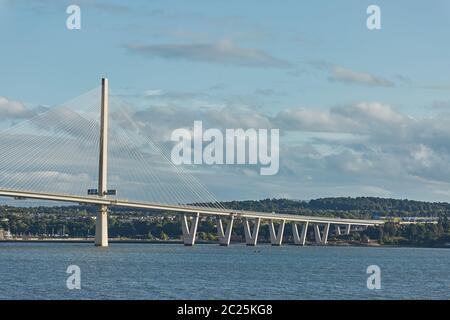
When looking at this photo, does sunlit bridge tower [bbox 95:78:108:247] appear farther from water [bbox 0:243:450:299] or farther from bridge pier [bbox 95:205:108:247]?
water [bbox 0:243:450:299]

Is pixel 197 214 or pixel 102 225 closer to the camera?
pixel 102 225

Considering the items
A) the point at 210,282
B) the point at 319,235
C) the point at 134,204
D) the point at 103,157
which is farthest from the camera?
the point at 319,235

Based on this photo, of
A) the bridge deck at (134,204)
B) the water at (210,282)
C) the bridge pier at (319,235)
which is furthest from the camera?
the bridge pier at (319,235)

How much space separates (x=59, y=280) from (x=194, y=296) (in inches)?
472

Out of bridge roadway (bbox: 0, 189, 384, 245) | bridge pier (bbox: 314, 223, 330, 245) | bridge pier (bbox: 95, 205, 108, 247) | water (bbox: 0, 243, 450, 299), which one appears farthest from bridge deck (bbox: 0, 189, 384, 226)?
water (bbox: 0, 243, 450, 299)

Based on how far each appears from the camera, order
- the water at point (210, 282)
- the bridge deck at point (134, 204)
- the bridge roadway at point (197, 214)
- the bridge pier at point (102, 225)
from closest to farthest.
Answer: the water at point (210, 282) < the bridge deck at point (134, 204) < the bridge roadway at point (197, 214) < the bridge pier at point (102, 225)

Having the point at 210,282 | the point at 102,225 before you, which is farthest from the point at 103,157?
the point at 210,282

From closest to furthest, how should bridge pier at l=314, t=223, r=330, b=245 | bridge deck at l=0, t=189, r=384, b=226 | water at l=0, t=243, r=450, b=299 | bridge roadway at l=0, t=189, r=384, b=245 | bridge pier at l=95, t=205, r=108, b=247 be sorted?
water at l=0, t=243, r=450, b=299, bridge deck at l=0, t=189, r=384, b=226, bridge roadway at l=0, t=189, r=384, b=245, bridge pier at l=95, t=205, r=108, b=247, bridge pier at l=314, t=223, r=330, b=245

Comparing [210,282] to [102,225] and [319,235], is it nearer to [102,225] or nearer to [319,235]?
[102,225]

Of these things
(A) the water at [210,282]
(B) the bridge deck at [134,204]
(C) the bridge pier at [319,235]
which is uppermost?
(B) the bridge deck at [134,204]

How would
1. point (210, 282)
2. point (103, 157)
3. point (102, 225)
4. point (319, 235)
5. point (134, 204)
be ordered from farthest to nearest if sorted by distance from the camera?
point (319, 235) → point (134, 204) → point (102, 225) → point (103, 157) → point (210, 282)

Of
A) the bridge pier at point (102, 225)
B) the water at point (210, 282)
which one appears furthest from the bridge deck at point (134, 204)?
the water at point (210, 282)

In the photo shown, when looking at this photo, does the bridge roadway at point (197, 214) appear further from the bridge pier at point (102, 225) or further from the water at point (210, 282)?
the water at point (210, 282)

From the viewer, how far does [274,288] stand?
185 feet
